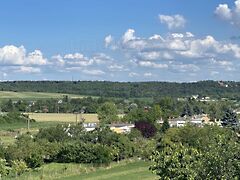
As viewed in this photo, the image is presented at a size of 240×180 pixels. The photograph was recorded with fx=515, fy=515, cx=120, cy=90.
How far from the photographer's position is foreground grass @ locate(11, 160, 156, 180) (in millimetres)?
46688

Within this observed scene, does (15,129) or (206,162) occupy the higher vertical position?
(206,162)

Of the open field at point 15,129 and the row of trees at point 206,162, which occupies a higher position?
the row of trees at point 206,162

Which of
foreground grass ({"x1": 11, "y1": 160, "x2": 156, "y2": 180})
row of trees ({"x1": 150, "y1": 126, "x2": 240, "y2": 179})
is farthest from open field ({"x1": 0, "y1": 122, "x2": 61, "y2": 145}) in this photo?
row of trees ({"x1": 150, "y1": 126, "x2": 240, "y2": 179})

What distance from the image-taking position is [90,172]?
167 feet

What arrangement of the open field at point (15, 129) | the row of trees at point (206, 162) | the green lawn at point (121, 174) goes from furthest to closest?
the open field at point (15, 129) < the green lawn at point (121, 174) < the row of trees at point (206, 162)

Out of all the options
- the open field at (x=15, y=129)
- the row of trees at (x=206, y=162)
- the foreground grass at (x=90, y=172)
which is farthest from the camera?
the open field at (x=15, y=129)

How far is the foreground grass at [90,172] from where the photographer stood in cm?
4669

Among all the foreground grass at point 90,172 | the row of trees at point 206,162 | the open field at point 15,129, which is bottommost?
the open field at point 15,129

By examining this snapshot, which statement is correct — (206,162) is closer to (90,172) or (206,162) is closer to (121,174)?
(121,174)

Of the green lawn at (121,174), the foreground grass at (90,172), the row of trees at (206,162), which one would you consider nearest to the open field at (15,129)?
the foreground grass at (90,172)

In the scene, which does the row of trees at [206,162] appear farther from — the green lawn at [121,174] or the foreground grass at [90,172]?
the foreground grass at [90,172]

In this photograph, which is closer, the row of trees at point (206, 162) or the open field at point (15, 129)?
the row of trees at point (206, 162)

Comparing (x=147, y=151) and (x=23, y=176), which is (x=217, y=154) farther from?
(x=147, y=151)

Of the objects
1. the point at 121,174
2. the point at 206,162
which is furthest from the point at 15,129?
the point at 206,162
